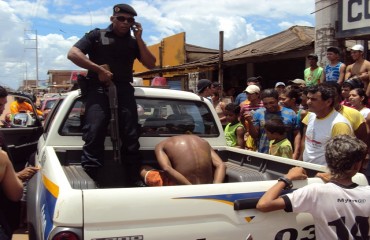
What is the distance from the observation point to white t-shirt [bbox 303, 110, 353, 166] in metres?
3.71

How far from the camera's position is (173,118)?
4316mm

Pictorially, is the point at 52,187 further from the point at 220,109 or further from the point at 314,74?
the point at 314,74

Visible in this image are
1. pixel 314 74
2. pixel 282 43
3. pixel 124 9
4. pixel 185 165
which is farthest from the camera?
pixel 282 43

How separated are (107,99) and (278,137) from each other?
6.03 ft

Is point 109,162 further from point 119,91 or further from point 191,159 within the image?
point 191,159

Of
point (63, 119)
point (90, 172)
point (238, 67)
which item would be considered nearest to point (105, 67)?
point (63, 119)

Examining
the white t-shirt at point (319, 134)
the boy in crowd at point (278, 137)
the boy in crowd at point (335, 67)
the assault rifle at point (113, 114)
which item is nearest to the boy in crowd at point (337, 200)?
the white t-shirt at point (319, 134)

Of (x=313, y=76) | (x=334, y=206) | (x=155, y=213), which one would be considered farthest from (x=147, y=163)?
(x=313, y=76)

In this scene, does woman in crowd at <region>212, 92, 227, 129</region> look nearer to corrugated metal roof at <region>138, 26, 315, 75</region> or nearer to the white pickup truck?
the white pickup truck

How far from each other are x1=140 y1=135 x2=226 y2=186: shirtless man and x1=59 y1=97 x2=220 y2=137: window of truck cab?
0.78 m

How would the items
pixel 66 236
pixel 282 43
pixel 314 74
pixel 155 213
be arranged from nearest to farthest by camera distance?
pixel 66 236, pixel 155 213, pixel 314 74, pixel 282 43

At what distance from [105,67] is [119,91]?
247 mm

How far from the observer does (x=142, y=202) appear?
82.2 inches

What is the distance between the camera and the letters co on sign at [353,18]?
24.7 ft
